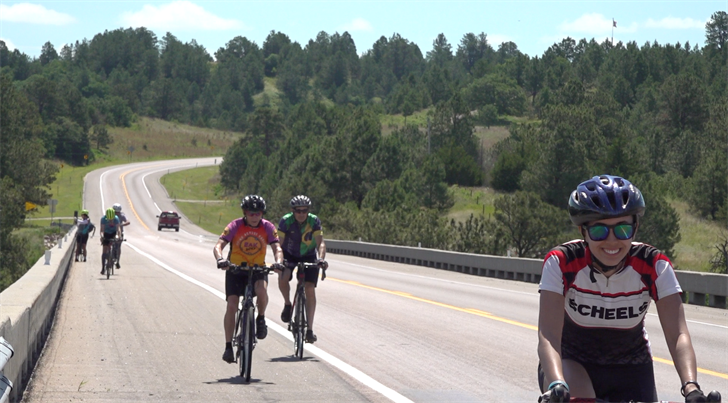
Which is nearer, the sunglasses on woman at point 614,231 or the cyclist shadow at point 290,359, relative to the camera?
the sunglasses on woman at point 614,231

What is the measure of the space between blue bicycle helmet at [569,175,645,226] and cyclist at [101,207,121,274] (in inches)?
867

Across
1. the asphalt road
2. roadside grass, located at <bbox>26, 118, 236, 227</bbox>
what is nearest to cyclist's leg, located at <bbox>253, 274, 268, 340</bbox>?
the asphalt road

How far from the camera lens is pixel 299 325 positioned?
11.0 meters

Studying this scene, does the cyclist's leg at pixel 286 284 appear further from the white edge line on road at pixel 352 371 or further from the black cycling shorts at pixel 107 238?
the black cycling shorts at pixel 107 238

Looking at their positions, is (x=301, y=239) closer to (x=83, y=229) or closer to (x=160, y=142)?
(x=83, y=229)

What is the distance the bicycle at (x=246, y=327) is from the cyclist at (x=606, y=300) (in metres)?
5.33

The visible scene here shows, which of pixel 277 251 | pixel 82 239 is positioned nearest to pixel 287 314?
pixel 277 251

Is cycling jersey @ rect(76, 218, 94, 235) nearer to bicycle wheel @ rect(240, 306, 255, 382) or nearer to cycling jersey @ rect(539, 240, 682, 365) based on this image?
bicycle wheel @ rect(240, 306, 255, 382)

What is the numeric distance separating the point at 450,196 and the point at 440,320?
200 feet

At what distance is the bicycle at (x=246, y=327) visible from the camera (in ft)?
30.6

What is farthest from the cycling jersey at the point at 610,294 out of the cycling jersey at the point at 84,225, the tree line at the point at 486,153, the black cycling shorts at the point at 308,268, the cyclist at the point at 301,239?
the tree line at the point at 486,153

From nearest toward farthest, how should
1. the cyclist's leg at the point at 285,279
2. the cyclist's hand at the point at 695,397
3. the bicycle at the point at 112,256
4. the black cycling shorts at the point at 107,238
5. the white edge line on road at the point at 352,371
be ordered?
the cyclist's hand at the point at 695,397 < the white edge line on road at the point at 352,371 < the cyclist's leg at the point at 285,279 < the bicycle at the point at 112,256 < the black cycling shorts at the point at 107,238

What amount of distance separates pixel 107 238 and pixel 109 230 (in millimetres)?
430

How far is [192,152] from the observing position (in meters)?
166
